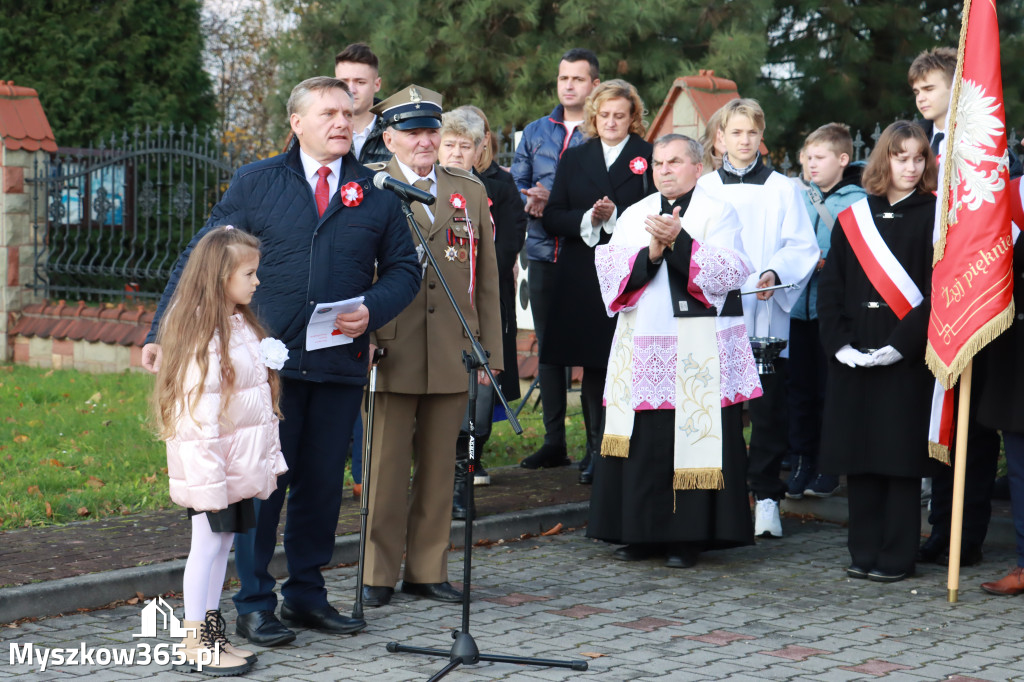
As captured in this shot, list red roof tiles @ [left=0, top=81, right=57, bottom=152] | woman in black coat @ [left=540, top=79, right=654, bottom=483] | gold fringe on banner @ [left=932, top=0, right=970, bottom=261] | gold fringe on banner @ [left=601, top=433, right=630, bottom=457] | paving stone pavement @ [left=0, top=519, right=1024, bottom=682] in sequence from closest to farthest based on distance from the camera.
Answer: paving stone pavement @ [left=0, top=519, right=1024, bottom=682], gold fringe on banner @ [left=932, top=0, right=970, bottom=261], gold fringe on banner @ [left=601, top=433, right=630, bottom=457], woman in black coat @ [left=540, top=79, right=654, bottom=483], red roof tiles @ [left=0, top=81, right=57, bottom=152]

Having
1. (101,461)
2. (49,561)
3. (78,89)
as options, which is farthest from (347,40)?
(49,561)

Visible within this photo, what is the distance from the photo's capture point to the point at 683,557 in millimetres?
6500

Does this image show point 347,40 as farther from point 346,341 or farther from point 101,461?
point 346,341

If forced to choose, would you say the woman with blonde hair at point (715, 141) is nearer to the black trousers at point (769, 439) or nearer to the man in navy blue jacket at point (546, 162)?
the man in navy blue jacket at point (546, 162)

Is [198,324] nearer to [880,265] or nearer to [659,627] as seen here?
[659,627]

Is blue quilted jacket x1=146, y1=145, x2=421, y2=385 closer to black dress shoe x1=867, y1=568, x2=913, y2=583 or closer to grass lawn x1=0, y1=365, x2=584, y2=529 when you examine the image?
grass lawn x1=0, y1=365, x2=584, y2=529

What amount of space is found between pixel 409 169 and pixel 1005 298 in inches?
104

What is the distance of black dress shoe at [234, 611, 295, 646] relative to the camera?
4.94 m

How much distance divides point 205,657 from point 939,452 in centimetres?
342

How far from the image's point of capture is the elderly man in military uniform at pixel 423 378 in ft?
18.5

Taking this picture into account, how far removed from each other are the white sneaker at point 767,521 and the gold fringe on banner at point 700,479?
0.90 m

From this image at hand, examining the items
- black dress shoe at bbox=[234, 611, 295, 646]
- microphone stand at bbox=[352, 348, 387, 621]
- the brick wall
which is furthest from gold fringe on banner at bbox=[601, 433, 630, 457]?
the brick wall

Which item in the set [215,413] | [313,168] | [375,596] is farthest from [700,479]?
[215,413]

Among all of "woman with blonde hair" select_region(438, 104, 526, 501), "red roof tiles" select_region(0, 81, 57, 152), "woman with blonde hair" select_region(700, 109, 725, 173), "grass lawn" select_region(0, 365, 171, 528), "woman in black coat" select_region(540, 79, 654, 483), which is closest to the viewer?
"woman with blonde hair" select_region(438, 104, 526, 501)
